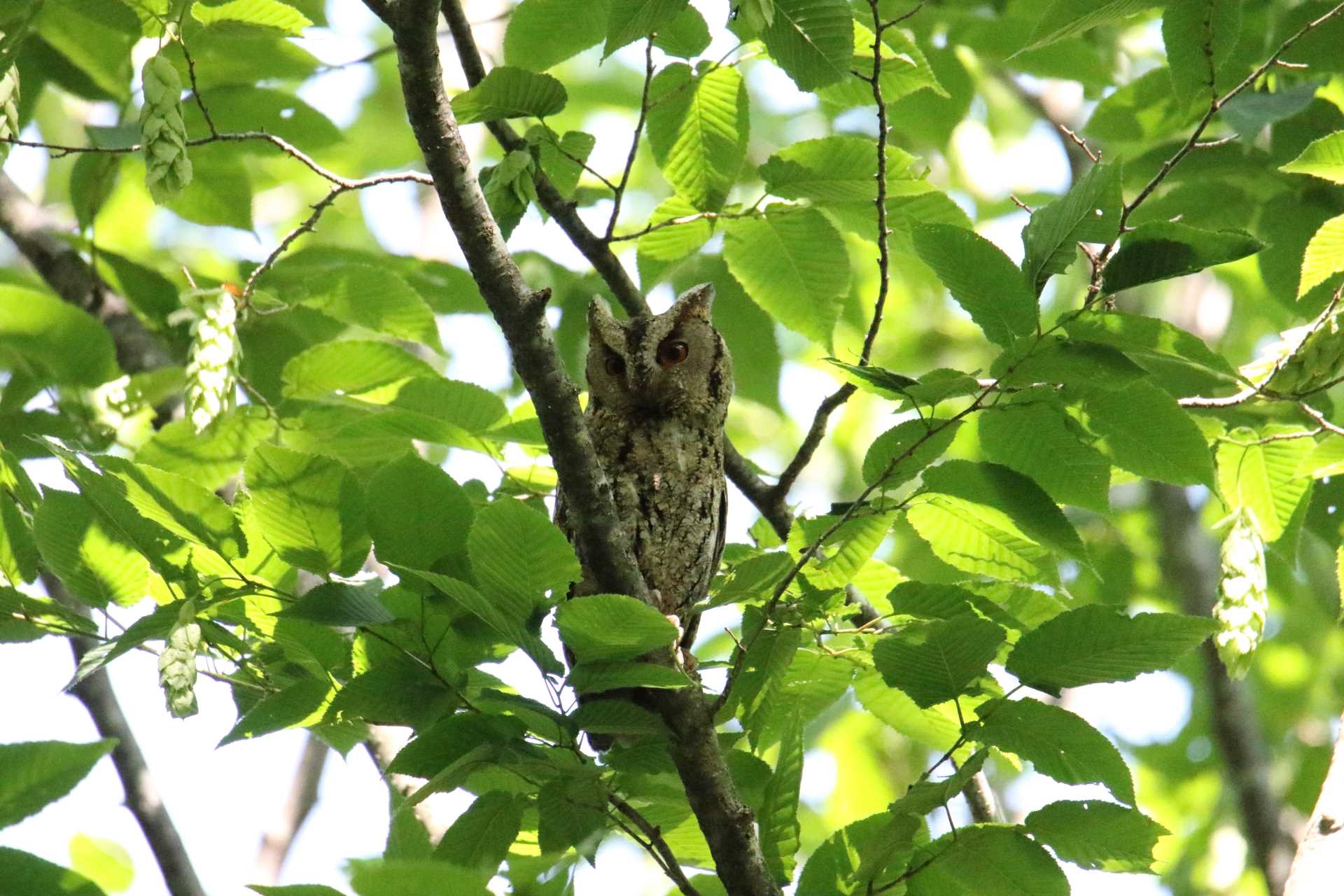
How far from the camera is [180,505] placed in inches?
71.8

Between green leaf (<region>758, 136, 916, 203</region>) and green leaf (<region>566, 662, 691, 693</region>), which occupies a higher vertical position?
green leaf (<region>758, 136, 916, 203</region>)

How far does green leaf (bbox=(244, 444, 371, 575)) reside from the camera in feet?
5.83

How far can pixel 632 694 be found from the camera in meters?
2.42

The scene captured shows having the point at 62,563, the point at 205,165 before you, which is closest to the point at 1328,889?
the point at 62,563

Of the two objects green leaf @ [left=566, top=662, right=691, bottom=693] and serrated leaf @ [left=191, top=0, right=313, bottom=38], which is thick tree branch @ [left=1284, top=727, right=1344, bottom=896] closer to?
green leaf @ [left=566, top=662, right=691, bottom=693]

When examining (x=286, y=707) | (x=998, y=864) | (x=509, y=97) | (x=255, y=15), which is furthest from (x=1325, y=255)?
(x=255, y=15)

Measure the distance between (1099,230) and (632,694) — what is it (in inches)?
48.5

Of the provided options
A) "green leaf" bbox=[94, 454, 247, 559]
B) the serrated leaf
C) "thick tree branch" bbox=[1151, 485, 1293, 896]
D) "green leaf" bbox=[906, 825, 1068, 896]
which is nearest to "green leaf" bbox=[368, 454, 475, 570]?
"green leaf" bbox=[94, 454, 247, 559]

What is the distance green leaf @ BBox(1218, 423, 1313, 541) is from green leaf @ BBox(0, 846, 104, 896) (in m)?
2.14

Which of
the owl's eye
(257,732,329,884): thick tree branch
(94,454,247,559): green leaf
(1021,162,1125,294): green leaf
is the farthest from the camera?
(257,732,329,884): thick tree branch

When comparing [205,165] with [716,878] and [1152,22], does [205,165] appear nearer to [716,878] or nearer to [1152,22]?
[716,878]

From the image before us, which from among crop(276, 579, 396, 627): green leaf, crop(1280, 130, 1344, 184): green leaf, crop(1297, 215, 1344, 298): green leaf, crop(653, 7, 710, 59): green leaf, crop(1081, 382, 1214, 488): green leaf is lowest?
crop(276, 579, 396, 627): green leaf

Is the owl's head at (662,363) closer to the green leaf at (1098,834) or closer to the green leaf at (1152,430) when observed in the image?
the green leaf at (1152,430)

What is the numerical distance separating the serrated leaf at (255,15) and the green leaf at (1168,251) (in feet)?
5.65
